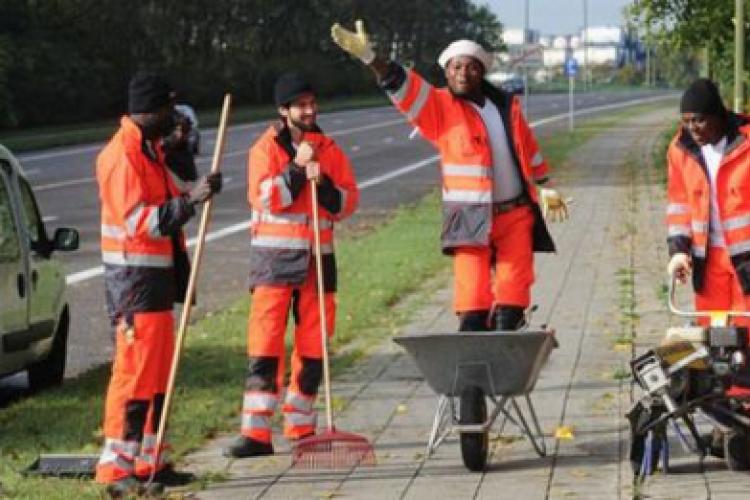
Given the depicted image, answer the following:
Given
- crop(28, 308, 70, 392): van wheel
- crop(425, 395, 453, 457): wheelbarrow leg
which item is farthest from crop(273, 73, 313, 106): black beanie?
crop(28, 308, 70, 392): van wheel

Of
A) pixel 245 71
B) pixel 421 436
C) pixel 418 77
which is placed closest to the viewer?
pixel 418 77

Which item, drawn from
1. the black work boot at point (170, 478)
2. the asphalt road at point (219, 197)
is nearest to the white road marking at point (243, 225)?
the asphalt road at point (219, 197)

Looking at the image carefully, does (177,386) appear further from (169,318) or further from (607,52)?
(607,52)

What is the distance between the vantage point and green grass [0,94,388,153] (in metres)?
51.7

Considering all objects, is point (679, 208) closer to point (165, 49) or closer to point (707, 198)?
point (707, 198)

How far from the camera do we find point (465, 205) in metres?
9.15

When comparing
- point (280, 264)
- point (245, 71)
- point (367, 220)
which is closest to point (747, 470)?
point (280, 264)

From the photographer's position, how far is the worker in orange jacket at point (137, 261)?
8211 millimetres

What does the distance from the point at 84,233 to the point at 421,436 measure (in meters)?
14.3

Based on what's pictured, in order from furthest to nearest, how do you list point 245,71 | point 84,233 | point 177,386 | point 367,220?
point 245,71, point 367,220, point 84,233, point 177,386

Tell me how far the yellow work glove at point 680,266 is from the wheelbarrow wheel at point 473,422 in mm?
1014

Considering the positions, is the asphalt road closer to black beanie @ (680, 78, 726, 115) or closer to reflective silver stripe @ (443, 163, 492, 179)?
reflective silver stripe @ (443, 163, 492, 179)

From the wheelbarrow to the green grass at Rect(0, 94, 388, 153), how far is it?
1507 inches

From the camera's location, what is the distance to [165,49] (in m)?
74.6
